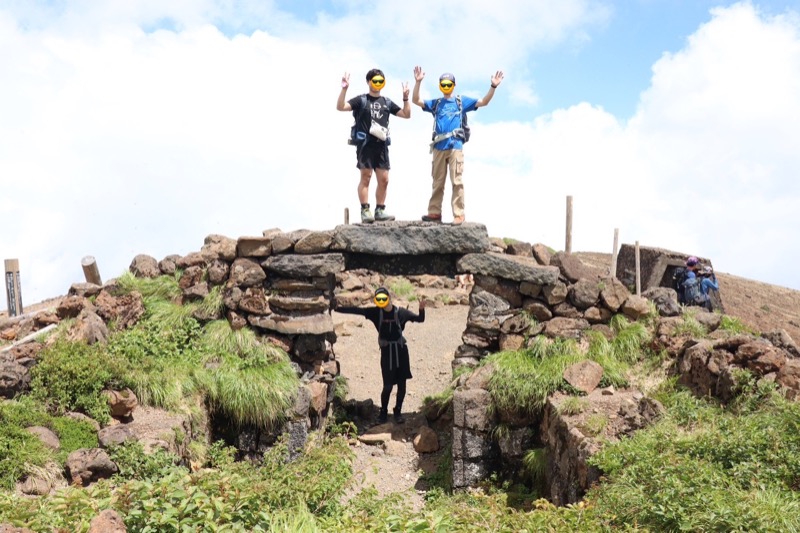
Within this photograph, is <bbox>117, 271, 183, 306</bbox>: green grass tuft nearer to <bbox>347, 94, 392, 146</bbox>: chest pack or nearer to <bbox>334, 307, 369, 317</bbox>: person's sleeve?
<bbox>334, 307, 369, 317</bbox>: person's sleeve

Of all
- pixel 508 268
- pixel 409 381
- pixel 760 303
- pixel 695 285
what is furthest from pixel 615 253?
pixel 508 268

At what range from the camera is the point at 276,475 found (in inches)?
294

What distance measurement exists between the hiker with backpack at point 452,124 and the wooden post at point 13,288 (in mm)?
8130

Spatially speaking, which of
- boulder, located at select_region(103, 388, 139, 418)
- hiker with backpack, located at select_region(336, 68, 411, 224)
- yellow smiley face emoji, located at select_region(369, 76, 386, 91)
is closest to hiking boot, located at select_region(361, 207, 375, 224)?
hiker with backpack, located at select_region(336, 68, 411, 224)

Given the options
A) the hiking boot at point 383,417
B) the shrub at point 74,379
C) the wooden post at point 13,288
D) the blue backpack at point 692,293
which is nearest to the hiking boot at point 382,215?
the hiking boot at point 383,417

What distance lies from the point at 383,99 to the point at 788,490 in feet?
22.7

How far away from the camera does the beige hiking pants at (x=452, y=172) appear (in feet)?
33.2

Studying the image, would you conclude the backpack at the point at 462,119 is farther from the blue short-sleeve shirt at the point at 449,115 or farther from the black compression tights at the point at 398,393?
the black compression tights at the point at 398,393

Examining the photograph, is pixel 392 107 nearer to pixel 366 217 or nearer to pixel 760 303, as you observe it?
pixel 366 217

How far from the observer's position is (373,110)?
9859 millimetres

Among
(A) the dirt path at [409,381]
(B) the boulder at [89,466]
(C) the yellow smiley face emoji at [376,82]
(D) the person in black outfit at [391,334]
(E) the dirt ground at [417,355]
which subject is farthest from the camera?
(D) the person in black outfit at [391,334]

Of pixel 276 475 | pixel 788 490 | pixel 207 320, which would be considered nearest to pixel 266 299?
pixel 207 320

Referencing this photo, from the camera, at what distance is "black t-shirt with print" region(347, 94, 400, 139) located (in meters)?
9.88

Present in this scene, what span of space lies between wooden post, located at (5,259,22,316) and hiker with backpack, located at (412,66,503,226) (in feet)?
26.7
